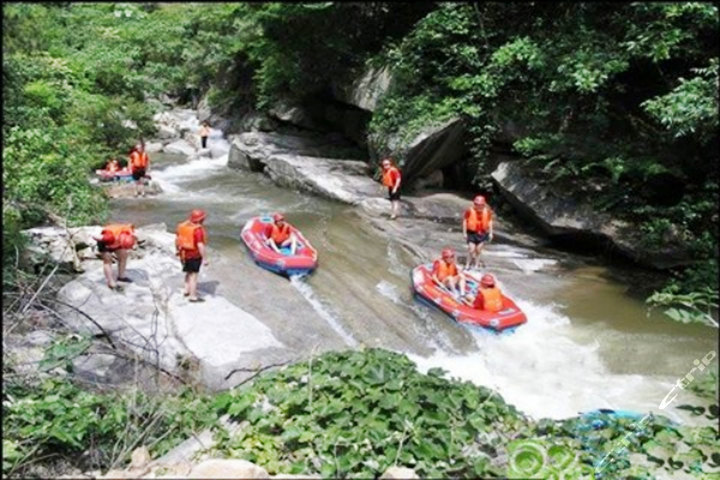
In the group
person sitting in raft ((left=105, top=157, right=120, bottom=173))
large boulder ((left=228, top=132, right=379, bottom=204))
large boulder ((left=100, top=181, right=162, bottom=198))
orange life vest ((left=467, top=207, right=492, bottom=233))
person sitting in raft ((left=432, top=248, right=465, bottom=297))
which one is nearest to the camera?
person sitting in raft ((left=432, top=248, right=465, bottom=297))

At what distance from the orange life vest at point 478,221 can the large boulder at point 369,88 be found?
6395 mm

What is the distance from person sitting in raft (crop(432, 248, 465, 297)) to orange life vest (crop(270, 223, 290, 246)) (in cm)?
270

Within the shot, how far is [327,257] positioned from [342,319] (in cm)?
234

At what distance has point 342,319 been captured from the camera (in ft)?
31.4

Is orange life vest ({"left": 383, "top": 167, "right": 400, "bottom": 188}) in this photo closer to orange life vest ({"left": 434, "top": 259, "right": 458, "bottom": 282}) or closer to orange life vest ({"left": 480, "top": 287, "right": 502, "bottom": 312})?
orange life vest ({"left": 434, "top": 259, "right": 458, "bottom": 282})

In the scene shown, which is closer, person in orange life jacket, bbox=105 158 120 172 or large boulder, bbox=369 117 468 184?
large boulder, bbox=369 117 468 184

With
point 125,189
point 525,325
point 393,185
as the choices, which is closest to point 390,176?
point 393,185

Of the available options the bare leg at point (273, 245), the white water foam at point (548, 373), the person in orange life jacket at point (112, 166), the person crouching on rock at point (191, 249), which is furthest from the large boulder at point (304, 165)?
the person crouching on rock at point (191, 249)

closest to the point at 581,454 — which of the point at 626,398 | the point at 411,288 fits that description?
the point at 626,398

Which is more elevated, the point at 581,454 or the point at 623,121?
the point at 623,121

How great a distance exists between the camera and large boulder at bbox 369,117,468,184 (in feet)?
50.2

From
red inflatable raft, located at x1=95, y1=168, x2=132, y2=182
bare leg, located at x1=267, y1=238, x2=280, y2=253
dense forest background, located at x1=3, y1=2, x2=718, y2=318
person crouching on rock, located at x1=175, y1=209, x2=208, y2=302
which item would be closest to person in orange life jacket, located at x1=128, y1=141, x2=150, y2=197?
dense forest background, located at x1=3, y1=2, x2=718, y2=318

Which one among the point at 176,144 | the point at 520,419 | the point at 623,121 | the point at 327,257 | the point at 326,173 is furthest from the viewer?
the point at 176,144

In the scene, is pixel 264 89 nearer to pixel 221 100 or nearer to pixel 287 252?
pixel 221 100
